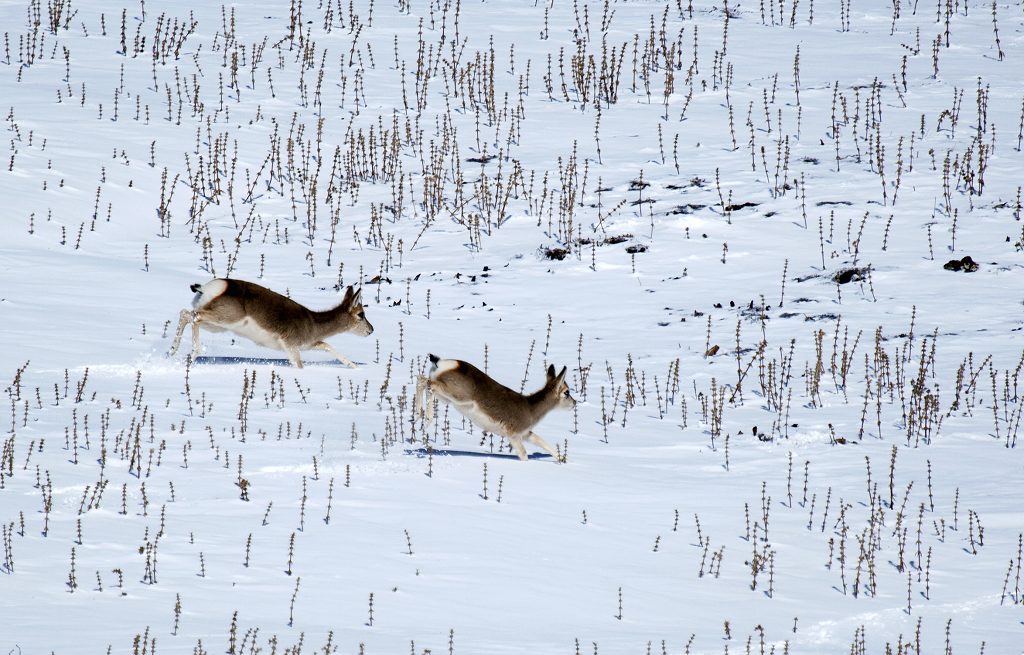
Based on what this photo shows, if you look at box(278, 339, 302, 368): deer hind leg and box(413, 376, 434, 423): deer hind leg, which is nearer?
box(413, 376, 434, 423): deer hind leg

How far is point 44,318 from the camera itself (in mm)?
12031

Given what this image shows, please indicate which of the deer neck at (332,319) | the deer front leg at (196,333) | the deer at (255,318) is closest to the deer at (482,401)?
the deer at (255,318)

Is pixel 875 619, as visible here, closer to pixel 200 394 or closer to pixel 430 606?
pixel 430 606

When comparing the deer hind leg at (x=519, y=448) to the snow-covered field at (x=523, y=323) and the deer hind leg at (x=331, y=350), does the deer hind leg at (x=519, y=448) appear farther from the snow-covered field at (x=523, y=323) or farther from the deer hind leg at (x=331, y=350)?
the deer hind leg at (x=331, y=350)

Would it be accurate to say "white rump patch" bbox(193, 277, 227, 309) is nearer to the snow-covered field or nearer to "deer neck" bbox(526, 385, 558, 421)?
the snow-covered field

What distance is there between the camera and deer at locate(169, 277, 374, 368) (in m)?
11.2

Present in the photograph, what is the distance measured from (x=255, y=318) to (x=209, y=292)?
1.54 ft

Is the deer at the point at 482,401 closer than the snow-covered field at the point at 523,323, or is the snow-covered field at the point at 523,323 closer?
the snow-covered field at the point at 523,323

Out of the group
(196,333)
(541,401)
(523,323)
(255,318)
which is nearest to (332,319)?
(255,318)

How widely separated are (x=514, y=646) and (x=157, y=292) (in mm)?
8343

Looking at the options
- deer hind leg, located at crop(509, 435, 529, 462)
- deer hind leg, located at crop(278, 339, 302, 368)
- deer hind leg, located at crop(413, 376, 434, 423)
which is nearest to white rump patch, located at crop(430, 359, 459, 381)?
deer hind leg, located at crop(413, 376, 434, 423)

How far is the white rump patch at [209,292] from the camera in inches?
440

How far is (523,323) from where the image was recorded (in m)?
14.3

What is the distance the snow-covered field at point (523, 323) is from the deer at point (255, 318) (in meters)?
0.39
